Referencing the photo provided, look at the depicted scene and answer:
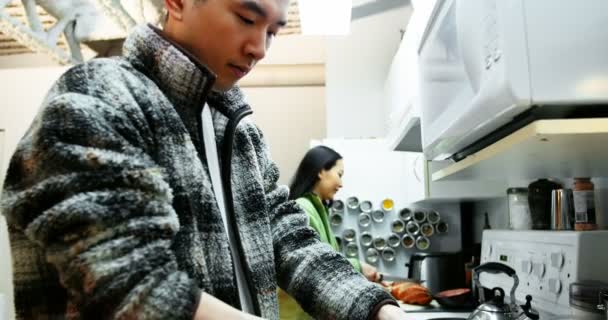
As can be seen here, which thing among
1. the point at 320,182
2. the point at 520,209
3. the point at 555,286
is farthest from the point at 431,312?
the point at 320,182

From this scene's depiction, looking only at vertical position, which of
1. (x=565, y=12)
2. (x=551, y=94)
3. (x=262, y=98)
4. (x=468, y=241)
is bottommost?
(x=468, y=241)

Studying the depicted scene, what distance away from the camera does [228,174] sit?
2.83 ft

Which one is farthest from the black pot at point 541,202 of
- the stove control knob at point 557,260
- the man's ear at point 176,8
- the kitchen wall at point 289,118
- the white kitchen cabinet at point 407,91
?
the kitchen wall at point 289,118

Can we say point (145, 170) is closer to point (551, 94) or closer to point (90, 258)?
point (90, 258)

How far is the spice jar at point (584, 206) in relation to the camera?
1258 mm

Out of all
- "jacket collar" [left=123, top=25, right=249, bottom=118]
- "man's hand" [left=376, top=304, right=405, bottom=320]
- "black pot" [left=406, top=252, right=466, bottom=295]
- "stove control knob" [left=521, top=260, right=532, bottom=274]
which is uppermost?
"jacket collar" [left=123, top=25, right=249, bottom=118]

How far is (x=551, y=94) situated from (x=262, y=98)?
3483mm

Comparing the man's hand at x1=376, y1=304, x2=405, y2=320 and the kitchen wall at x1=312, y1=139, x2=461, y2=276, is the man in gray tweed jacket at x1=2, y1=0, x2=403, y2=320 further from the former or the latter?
the kitchen wall at x1=312, y1=139, x2=461, y2=276

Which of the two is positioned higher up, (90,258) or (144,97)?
(144,97)

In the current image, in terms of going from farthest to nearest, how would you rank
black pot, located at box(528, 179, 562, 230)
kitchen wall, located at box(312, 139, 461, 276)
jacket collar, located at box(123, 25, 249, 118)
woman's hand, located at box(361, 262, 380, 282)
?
kitchen wall, located at box(312, 139, 461, 276), woman's hand, located at box(361, 262, 380, 282), black pot, located at box(528, 179, 562, 230), jacket collar, located at box(123, 25, 249, 118)

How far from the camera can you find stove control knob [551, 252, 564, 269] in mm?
1262

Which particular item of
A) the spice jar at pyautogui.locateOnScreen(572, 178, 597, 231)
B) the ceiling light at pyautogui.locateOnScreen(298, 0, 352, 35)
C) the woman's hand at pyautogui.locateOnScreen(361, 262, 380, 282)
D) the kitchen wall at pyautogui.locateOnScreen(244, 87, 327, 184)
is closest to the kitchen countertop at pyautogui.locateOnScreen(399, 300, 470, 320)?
the woman's hand at pyautogui.locateOnScreen(361, 262, 380, 282)

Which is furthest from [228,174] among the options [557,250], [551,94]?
[557,250]

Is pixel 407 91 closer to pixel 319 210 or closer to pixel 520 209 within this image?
pixel 319 210
